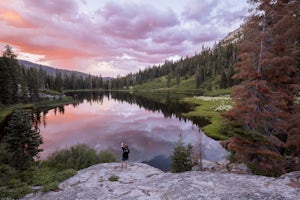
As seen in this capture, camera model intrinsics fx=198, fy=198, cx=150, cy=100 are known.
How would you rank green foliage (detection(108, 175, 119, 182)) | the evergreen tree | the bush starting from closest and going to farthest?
1. green foliage (detection(108, 175, 119, 182))
2. the bush
3. the evergreen tree

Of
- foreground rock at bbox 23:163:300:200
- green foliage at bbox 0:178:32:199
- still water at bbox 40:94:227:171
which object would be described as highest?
foreground rock at bbox 23:163:300:200

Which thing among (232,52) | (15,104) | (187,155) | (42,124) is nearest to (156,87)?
(232,52)

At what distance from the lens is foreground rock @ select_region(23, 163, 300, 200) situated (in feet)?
28.8

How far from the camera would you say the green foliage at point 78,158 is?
2025cm

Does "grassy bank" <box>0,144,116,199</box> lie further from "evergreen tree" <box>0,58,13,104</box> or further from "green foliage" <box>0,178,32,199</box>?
"evergreen tree" <box>0,58,13,104</box>

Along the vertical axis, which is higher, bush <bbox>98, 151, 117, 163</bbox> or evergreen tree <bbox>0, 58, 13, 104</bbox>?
evergreen tree <bbox>0, 58, 13, 104</bbox>

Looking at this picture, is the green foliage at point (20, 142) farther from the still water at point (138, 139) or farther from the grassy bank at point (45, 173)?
the still water at point (138, 139)

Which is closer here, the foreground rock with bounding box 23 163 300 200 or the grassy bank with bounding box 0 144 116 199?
the foreground rock with bounding box 23 163 300 200

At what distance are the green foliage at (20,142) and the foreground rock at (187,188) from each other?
5958mm

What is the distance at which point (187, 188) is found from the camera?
32.1 feet

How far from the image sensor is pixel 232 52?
156375 millimetres

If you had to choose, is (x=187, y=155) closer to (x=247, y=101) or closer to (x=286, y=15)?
(x=247, y=101)

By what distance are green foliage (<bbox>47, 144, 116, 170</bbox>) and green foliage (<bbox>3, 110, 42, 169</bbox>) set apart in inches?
150

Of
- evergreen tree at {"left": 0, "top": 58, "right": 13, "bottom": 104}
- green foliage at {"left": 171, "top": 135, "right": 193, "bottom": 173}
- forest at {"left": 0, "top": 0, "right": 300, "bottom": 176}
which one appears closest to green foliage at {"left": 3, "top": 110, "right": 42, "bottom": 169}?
green foliage at {"left": 171, "top": 135, "right": 193, "bottom": 173}
